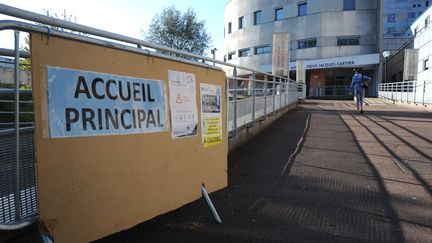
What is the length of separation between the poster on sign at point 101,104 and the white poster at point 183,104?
17cm

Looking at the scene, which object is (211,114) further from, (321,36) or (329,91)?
(329,91)

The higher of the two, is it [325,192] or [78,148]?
[78,148]

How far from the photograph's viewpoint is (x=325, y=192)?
18.8 feet

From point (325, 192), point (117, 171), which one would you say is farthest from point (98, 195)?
point (325, 192)

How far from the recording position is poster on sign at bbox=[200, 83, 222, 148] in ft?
15.4

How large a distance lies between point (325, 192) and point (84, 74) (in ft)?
12.4

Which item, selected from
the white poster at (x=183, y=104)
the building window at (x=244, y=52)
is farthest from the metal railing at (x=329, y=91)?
the white poster at (x=183, y=104)

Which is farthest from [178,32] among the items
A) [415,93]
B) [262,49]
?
[415,93]

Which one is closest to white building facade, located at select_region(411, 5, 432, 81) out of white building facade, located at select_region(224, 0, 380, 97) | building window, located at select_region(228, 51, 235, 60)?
white building facade, located at select_region(224, 0, 380, 97)

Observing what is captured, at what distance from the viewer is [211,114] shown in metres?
4.86

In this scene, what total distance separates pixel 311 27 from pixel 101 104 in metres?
48.9

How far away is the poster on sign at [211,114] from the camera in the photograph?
4.70 meters

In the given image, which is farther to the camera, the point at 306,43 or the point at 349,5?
the point at 306,43

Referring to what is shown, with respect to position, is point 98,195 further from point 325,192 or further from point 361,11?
point 361,11
